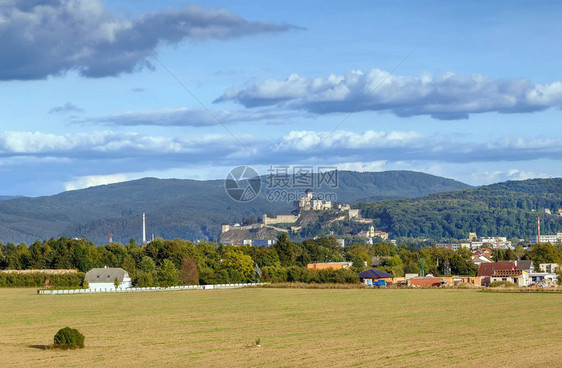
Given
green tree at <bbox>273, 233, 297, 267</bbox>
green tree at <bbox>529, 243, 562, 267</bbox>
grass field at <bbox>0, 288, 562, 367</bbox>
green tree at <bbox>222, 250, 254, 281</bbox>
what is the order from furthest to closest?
1. green tree at <bbox>529, 243, 562, 267</bbox>
2. green tree at <bbox>273, 233, 297, 267</bbox>
3. green tree at <bbox>222, 250, 254, 281</bbox>
4. grass field at <bbox>0, 288, 562, 367</bbox>

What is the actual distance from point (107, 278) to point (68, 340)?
292 ft

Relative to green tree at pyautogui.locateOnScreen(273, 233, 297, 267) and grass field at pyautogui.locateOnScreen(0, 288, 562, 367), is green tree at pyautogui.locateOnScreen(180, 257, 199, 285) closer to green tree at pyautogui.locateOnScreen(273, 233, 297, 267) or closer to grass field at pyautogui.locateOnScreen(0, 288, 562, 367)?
green tree at pyautogui.locateOnScreen(273, 233, 297, 267)

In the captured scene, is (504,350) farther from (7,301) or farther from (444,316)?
(7,301)

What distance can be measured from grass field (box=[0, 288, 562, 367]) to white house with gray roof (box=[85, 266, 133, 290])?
162 ft

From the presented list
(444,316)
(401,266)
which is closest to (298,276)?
(401,266)

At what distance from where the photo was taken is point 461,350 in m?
36.9

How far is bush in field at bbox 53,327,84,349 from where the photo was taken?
1517 inches

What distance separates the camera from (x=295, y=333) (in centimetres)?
4478

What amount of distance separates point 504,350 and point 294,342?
9.74 meters

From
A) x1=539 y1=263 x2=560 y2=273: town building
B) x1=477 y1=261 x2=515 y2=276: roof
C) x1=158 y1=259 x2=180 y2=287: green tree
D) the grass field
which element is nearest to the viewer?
the grass field

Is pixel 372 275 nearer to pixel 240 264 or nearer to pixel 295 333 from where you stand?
pixel 240 264

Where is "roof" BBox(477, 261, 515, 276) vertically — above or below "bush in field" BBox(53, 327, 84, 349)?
above

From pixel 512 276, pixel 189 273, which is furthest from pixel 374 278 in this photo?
pixel 189 273

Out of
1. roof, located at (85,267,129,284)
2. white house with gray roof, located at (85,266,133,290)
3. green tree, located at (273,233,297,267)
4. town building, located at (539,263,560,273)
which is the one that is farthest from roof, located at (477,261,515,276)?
roof, located at (85,267,129,284)
